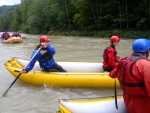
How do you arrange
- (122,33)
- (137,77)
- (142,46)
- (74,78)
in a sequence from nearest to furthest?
(137,77)
(142,46)
(74,78)
(122,33)

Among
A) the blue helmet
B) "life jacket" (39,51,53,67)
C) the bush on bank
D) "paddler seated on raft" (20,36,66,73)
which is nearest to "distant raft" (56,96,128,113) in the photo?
the blue helmet

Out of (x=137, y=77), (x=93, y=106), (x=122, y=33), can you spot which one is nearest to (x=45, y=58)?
(x=93, y=106)

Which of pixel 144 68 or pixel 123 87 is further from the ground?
pixel 144 68

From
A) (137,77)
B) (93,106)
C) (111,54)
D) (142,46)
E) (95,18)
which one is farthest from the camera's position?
(95,18)

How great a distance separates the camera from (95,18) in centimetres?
2728

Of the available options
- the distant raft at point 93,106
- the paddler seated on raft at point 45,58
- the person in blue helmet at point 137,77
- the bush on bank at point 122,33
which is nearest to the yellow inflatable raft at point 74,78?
the paddler seated on raft at point 45,58

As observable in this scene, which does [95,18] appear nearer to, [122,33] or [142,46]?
[122,33]

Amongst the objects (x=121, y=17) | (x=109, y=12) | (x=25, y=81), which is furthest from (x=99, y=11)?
(x=25, y=81)

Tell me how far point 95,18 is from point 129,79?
25199mm

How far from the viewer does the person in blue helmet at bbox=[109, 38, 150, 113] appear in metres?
2.36

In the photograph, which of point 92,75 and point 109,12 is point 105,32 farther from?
point 92,75

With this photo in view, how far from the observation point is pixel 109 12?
1019 inches

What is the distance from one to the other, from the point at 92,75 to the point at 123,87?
298 cm

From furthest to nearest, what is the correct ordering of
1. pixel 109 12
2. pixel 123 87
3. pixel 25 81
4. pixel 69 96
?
pixel 109 12 → pixel 25 81 → pixel 69 96 → pixel 123 87
